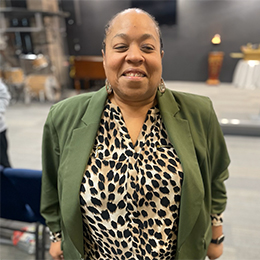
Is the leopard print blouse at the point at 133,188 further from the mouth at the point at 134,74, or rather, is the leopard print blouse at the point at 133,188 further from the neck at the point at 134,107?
the mouth at the point at 134,74

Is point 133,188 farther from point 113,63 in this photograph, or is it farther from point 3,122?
point 3,122

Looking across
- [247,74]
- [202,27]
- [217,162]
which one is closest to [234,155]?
[247,74]

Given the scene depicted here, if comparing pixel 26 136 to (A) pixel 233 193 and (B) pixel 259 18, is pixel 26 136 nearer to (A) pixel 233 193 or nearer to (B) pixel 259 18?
(A) pixel 233 193

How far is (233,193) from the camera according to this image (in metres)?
2.66

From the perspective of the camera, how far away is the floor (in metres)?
2.03

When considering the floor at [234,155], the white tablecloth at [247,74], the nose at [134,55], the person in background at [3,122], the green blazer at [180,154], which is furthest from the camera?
the white tablecloth at [247,74]

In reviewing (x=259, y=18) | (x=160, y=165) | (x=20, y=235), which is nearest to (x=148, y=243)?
(x=160, y=165)

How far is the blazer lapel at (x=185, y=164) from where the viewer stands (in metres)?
0.90

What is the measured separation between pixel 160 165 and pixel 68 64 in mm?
5986

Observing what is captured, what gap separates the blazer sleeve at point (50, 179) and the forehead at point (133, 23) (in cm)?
46

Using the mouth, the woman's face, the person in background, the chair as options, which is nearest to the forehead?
the woman's face

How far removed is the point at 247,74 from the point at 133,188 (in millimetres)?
2997

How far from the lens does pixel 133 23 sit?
2.69 ft

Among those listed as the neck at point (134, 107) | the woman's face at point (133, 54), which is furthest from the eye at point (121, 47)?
the neck at point (134, 107)
